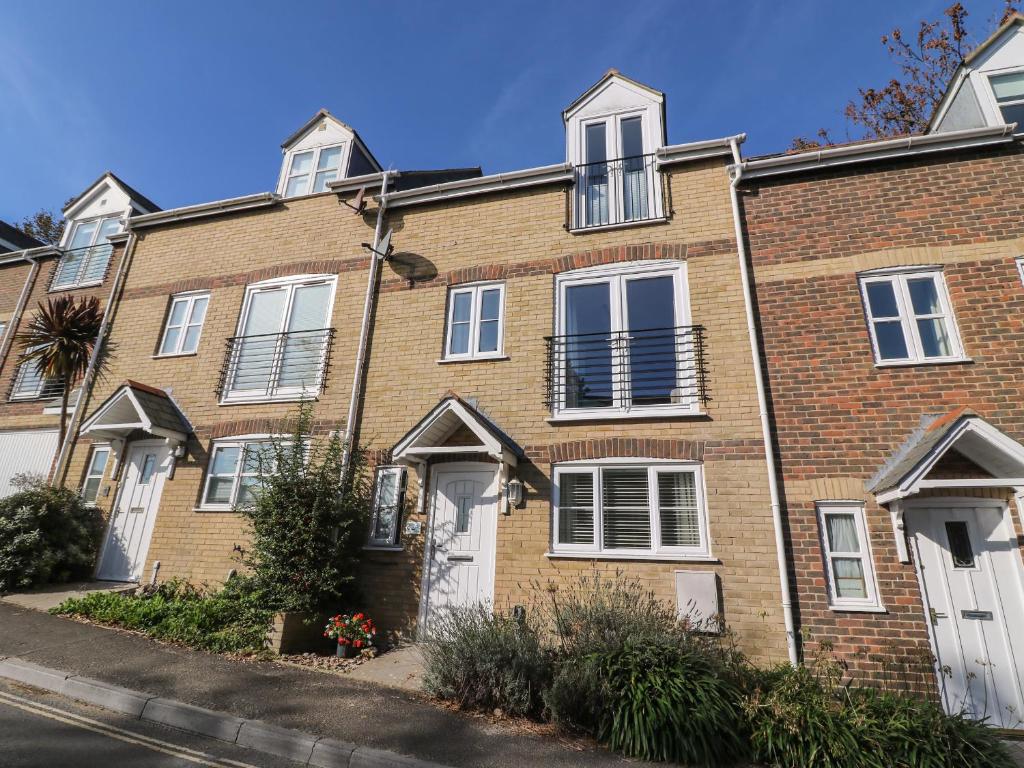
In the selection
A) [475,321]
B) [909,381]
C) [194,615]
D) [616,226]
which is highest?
[616,226]

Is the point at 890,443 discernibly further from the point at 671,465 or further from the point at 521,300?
the point at 521,300

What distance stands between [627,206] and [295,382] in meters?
6.98

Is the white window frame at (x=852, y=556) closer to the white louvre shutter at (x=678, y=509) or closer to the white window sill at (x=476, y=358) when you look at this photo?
the white louvre shutter at (x=678, y=509)

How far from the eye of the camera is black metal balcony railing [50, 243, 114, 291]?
13.3 m

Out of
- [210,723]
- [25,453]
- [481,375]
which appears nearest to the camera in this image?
[210,723]

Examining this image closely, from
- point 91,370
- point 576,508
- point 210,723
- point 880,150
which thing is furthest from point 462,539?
point 91,370

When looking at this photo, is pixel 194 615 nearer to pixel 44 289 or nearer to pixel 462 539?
pixel 462 539

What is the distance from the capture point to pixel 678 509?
24.4 feet

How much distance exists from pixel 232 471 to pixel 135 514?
2.23 metres

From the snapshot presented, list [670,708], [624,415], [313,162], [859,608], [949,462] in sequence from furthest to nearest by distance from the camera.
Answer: [313,162] → [624,415] → [949,462] → [859,608] → [670,708]

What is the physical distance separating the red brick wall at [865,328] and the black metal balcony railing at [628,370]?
3.56 ft

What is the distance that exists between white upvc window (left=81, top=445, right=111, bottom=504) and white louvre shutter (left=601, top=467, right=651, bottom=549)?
33.1 ft

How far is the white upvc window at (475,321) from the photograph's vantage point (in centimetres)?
913

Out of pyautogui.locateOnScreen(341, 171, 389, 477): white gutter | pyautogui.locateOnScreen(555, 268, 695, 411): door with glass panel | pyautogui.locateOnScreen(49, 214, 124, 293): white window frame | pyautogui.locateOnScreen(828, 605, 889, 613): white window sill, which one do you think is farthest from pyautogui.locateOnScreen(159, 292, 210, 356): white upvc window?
pyautogui.locateOnScreen(828, 605, 889, 613): white window sill
